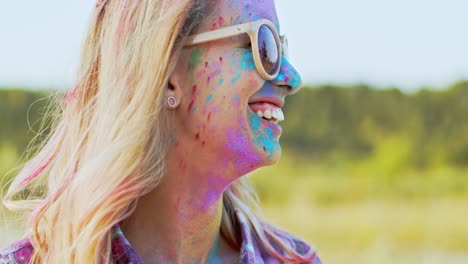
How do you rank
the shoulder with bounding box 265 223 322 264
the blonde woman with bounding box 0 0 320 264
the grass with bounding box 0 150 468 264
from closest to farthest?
1. the blonde woman with bounding box 0 0 320 264
2. the shoulder with bounding box 265 223 322 264
3. the grass with bounding box 0 150 468 264

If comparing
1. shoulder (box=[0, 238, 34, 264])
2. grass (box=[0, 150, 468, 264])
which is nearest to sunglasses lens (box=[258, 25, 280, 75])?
shoulder (box=[0, 238, 34, 264])

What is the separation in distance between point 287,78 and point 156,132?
41 cm

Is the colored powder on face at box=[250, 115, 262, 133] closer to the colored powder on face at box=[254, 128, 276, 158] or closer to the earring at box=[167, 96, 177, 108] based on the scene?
the colored powder on face at box=[254, 128, 276, 158]

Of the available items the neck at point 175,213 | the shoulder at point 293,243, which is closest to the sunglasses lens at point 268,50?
the neck at point 175,213

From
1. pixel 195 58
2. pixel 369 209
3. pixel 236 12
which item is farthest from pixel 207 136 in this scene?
pixel 369 209

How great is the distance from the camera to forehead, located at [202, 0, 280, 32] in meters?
2.54

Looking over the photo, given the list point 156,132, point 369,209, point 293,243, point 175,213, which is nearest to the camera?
point 156,132

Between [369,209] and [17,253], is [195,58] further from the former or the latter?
[369,209]

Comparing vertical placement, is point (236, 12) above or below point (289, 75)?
above

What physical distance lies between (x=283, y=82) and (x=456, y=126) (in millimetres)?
9996

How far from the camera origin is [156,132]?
2477mm

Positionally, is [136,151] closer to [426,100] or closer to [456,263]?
[456,263]

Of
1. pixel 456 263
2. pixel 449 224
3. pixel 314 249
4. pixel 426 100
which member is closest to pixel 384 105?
pixel 426 100

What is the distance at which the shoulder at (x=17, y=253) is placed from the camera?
2.46m
